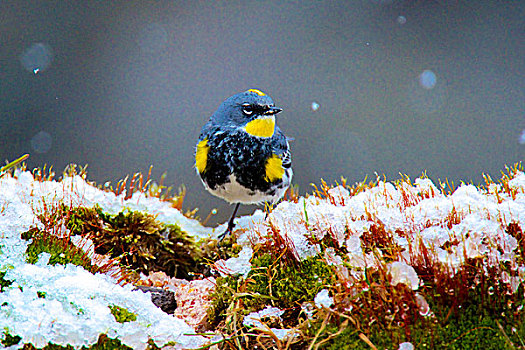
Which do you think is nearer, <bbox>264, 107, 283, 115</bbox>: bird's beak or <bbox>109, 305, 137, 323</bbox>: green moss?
<bbox>109, 305, 137, 323</bbox>: green moss

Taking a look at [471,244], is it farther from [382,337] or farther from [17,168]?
[17,168]

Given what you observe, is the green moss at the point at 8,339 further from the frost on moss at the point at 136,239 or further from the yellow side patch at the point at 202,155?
the yellow side patch at the point at 202,155

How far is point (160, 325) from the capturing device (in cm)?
133

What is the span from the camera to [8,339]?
1161 millimetres

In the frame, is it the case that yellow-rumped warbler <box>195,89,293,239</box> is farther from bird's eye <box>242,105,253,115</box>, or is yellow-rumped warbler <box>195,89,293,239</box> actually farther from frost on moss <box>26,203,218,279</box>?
frost on moss <box>26,203,218,279</box>

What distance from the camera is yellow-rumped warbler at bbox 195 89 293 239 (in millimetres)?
2314

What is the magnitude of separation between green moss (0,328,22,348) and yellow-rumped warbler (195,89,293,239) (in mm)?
1252

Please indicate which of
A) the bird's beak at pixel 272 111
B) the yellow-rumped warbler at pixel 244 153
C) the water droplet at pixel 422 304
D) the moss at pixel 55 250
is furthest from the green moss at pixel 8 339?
the bird's beak at pixel 272 111

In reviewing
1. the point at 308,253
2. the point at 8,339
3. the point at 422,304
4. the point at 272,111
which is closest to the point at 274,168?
the point at 272,111

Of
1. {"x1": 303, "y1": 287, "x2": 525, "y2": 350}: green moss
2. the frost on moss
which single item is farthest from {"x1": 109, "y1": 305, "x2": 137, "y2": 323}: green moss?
{"x1": 303, "y1": 287, "x2": 525, "y2": 350}: green moss

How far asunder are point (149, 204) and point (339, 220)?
133cm

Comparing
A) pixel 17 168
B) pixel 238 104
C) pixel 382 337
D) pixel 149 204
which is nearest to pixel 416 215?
pixel 382 337

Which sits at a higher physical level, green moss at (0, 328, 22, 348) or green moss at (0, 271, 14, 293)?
green moss at (0, 271, 14, 293)

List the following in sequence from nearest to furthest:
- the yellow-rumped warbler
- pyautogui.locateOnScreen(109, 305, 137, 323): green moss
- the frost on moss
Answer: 1. pyautogui.locateOnScreen(109, 305, 137, 323): green moss
2. the frost on moss
3. the yellow-rumped warbler
